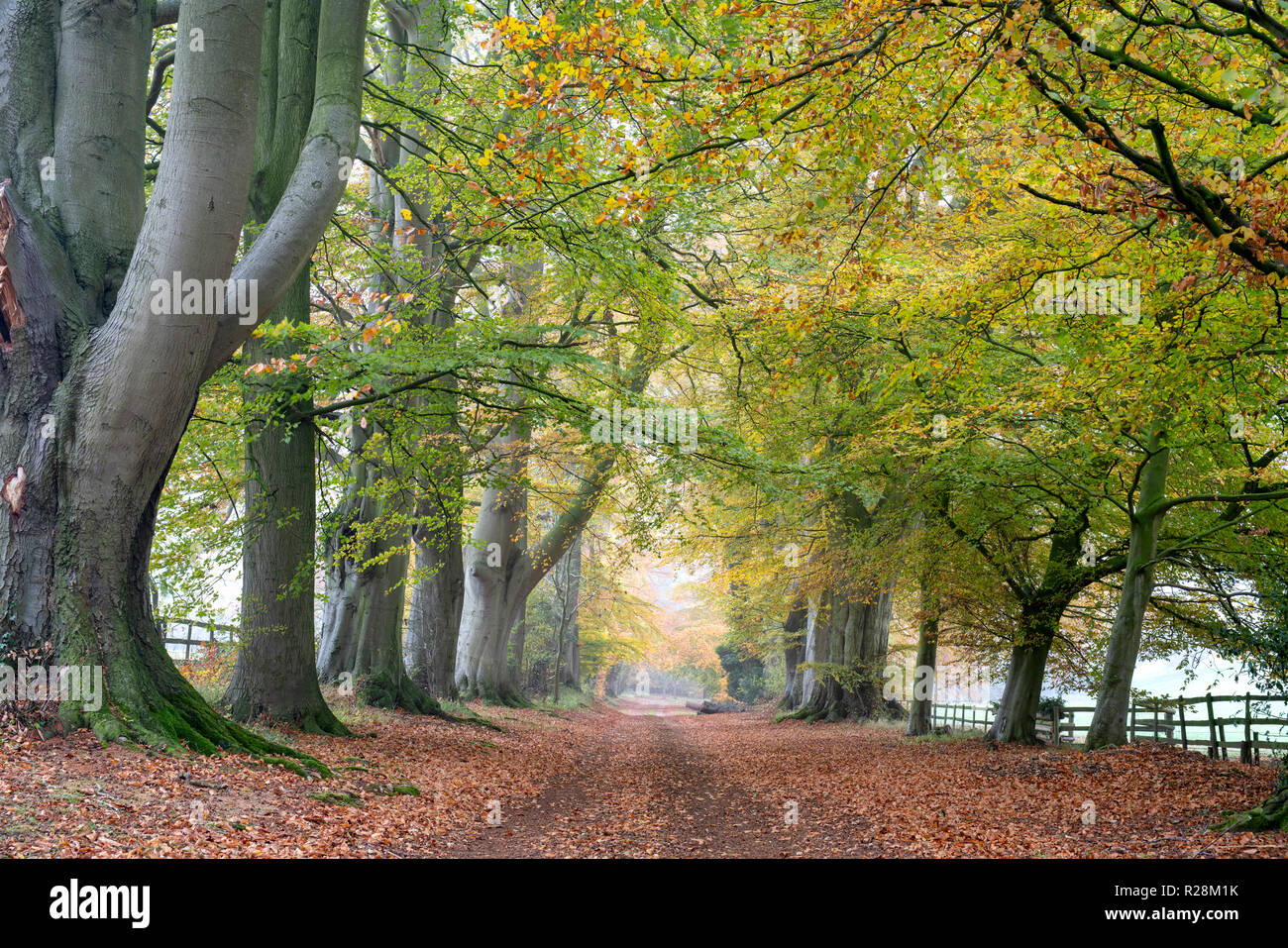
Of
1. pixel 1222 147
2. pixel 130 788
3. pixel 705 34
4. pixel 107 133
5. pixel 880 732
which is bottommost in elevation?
pixel 880 732

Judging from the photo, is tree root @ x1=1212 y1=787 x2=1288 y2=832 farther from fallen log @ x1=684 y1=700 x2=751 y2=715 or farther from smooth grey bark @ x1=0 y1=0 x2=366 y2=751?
fallen log @ x1=684 y1=700 x2=751 y2=715

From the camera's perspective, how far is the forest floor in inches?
190

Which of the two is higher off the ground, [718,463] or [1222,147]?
[1222,147]

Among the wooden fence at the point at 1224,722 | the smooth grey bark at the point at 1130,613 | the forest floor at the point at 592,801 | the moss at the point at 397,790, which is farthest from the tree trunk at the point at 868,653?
the moss at the point at 397,790

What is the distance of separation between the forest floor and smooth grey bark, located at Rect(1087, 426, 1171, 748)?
0.53 meters

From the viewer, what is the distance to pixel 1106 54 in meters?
5.38

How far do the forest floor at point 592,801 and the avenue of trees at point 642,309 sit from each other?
2.67 feet

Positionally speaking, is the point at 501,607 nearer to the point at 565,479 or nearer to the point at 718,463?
the point at 565,479

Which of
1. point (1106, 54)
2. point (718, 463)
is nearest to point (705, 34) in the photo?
point (718, 463)

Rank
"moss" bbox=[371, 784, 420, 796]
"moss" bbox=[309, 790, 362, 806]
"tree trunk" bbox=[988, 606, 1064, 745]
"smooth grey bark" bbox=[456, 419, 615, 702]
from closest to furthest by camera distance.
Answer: "moss" bbox=[309, 790, 362, 806] < "moss" bbox=[371, 784, 420, 796] < "tree trunk" bbox=[988, 606, 1064, 745] < "smooth grey bark" bbox=[456, 419, 615, 702]

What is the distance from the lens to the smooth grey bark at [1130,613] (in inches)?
449

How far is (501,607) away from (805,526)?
7491 mm

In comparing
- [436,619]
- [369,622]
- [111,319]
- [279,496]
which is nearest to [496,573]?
[436,619]

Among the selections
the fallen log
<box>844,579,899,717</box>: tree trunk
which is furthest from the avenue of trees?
the fallen log
